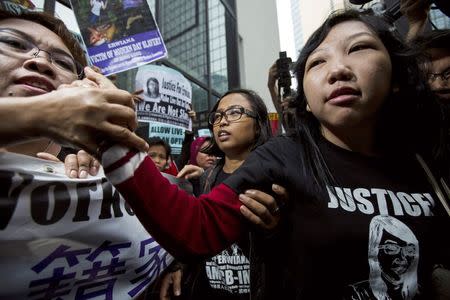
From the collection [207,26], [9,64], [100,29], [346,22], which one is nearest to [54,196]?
[9,64]

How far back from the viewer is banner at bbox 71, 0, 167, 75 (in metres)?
2.27

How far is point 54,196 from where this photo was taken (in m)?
0.78

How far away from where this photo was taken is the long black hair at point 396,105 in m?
1.17

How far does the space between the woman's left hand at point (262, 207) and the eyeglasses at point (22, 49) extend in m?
0.87

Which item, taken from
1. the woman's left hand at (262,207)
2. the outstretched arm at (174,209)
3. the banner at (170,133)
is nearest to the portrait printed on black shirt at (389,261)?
the woman's left hand at (262,207)

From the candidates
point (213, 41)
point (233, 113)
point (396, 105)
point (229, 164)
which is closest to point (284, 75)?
point (233, 113)

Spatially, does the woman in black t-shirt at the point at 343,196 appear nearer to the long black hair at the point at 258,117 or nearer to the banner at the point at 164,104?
the long black hair at the point at 258,117

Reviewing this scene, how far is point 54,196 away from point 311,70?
3.16 ft

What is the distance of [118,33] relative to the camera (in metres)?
2.40

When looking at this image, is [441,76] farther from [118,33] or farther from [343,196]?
[118,33]

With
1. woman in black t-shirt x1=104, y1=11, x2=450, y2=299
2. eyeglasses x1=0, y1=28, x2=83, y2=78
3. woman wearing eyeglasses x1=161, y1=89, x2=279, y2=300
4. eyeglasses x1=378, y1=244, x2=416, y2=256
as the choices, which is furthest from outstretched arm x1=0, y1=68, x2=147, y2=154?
woman wearing eyeglasses x1=161, y1=89, x2=279, y2=300

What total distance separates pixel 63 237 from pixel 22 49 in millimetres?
716

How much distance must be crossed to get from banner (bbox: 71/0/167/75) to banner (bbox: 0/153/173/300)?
1658 mm

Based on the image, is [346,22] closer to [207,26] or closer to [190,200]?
[190,200]
